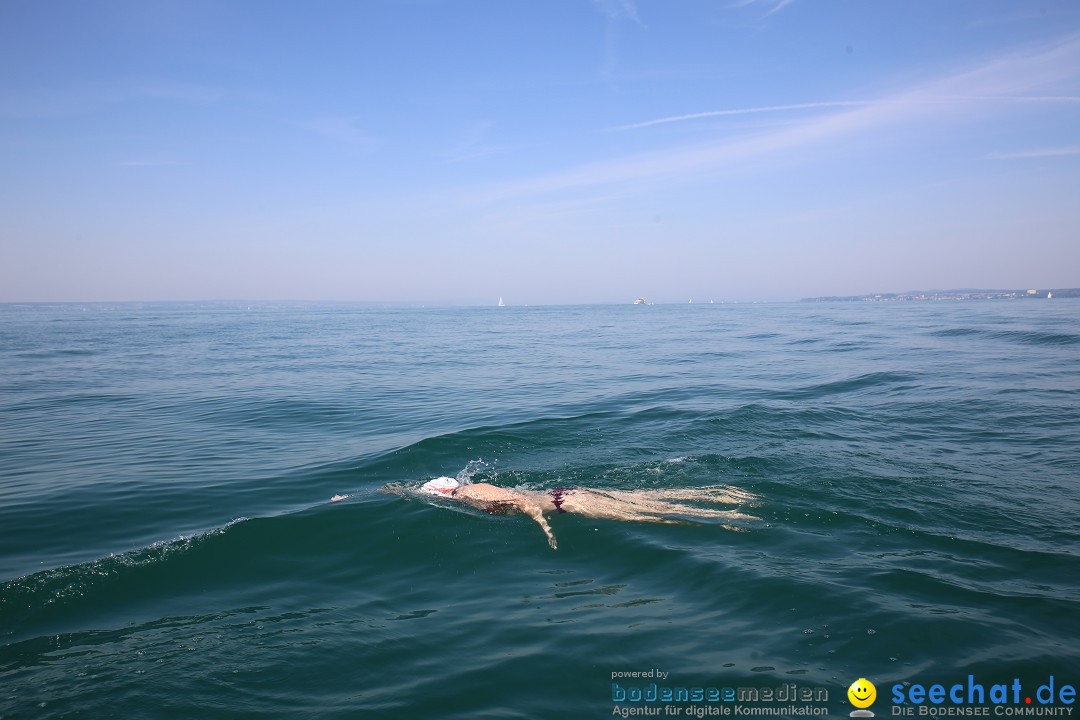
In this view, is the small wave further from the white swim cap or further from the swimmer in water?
the swimmer in water

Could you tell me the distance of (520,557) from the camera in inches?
321

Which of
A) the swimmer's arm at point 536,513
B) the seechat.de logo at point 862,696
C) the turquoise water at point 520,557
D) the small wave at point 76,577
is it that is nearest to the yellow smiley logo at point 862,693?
the seechat.de logo at point 862,696

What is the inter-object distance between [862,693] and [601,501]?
4.92 m

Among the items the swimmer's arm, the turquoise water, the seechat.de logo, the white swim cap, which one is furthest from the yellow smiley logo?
the white swim cap

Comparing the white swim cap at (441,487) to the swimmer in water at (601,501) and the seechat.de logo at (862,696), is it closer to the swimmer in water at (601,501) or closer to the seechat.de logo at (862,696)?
the swimmer in water at (601,501)

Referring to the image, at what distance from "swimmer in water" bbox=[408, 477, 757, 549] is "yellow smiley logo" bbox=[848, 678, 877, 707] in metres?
3.88

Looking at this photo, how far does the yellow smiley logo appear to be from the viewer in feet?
16.4

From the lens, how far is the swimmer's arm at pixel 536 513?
27.6 ft

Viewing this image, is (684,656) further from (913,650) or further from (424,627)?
(424,627)

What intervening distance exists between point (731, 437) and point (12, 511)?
584 inches

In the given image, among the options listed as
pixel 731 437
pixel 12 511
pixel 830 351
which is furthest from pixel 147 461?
pixel 830 351

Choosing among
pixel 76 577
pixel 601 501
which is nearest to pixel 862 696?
pixel 601 501

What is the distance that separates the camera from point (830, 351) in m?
30.4

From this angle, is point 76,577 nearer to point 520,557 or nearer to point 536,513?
point 520,557
